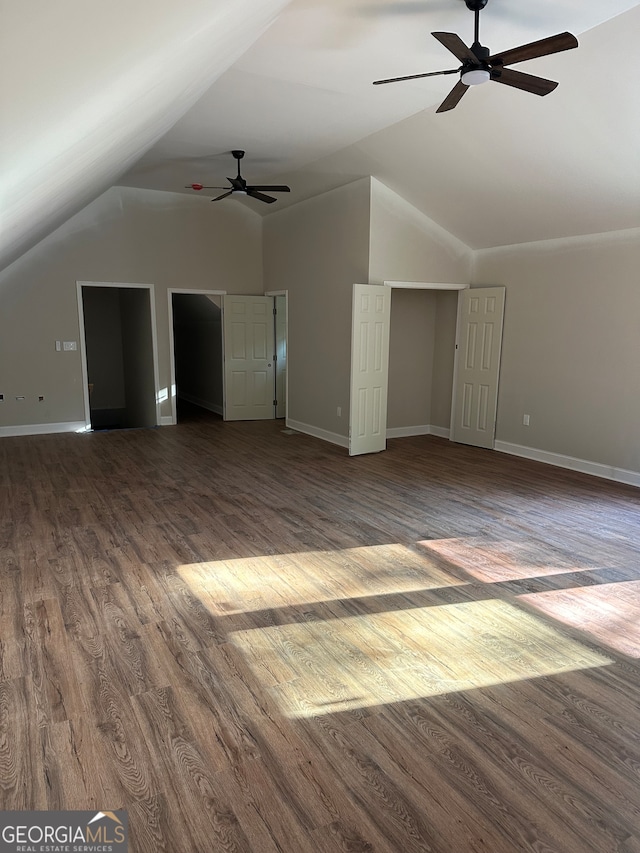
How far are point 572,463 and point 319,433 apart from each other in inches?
128

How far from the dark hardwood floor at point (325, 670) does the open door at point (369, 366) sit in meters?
1.74

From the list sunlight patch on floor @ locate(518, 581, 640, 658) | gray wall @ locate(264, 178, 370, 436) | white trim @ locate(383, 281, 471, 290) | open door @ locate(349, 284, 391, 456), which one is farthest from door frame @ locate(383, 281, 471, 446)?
sunlight patch on floor @ locate(518, 581, 640, 658)

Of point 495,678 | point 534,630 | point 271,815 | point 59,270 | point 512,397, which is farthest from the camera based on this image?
point 59,270

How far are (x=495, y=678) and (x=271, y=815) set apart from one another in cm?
123

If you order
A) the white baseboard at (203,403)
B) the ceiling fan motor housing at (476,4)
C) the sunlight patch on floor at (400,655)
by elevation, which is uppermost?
the ceiling fan motor housing at (476,4)

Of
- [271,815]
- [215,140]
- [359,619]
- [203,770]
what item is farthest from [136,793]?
[215,140]

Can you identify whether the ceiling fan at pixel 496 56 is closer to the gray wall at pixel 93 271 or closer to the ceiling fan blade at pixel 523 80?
the ceiling fan blade at pixel 523 80

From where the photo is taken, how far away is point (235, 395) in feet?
30.1

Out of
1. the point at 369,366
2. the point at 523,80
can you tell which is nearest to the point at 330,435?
the point at 369,366

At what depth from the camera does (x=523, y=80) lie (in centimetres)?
343

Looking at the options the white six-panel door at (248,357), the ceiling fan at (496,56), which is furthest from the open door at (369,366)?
the ceiling fan at (496,56)

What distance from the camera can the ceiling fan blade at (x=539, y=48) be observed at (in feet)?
9.68

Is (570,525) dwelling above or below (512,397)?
below

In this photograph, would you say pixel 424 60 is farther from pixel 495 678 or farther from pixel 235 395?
pixel 235 395
